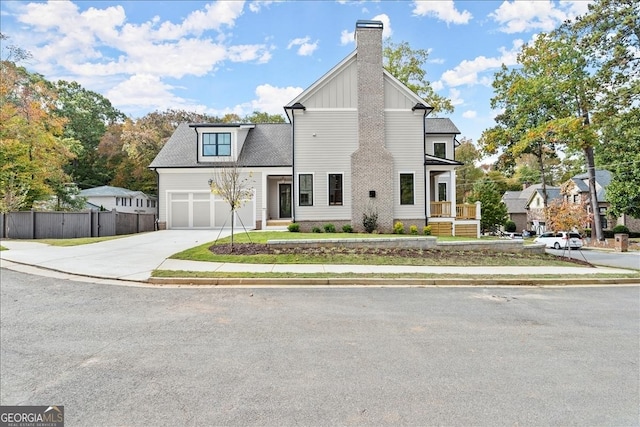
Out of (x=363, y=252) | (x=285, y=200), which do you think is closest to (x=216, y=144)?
(x=285, y=200)

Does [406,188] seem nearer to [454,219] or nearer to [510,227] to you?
[454,219]

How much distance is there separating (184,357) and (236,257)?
7.11m

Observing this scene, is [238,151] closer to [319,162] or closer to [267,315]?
[319,162]

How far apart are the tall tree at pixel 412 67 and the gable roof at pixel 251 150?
46.1ft

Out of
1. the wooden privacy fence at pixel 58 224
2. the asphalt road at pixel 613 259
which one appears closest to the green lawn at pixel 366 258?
the asphalt road at pixel 613 259

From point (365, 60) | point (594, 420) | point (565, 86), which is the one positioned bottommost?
point (594, 420)

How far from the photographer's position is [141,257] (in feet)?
38.5

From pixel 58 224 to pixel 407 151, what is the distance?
20.3m

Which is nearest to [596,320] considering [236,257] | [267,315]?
[267,315]

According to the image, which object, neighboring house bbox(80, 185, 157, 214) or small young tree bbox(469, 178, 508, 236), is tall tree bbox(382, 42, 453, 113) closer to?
small young tree bbox(469, 178, 508, 236)

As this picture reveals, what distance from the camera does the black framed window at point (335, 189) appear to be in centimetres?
1936

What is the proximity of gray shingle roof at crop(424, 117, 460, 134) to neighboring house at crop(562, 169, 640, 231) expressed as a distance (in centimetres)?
2144

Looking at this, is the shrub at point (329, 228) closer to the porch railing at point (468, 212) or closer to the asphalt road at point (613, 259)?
the porch railing at point (468, 212)

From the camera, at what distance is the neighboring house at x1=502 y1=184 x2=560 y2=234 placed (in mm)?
48531
